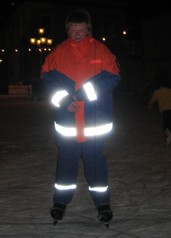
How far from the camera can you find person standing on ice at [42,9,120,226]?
459 cm

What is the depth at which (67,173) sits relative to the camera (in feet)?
15.7

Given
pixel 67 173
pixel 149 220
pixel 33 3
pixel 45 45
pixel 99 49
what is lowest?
pixel 149 220

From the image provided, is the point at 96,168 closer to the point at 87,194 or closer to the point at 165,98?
the point at 87,194

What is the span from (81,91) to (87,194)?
189 cm

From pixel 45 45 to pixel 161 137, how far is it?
1122 inches

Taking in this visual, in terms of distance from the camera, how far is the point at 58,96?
4594 millimetres

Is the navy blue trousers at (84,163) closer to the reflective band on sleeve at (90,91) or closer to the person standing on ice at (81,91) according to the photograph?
the person standing on ice at (81,91)

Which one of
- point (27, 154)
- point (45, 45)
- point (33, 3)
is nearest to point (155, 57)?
point (45, 45)

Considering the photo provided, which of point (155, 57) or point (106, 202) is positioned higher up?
point (155, 57)

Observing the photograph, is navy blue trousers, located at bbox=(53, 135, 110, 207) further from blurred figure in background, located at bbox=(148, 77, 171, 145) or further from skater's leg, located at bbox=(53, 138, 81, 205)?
blurred figure in background, located at bbox=(148, 77, 171, 145)

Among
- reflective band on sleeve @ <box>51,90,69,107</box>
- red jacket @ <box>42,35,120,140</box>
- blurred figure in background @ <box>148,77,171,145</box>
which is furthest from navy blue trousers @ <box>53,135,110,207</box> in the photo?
blurred figure in background @ <box>148,77,171,145</box>

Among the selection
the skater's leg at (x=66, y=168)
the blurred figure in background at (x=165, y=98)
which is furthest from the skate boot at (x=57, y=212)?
the blurred figure in background at (x=165, y=98)

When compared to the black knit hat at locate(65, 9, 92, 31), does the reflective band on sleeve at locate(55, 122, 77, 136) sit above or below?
below

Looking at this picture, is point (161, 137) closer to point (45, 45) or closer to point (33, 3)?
Result: point (45, 45)
